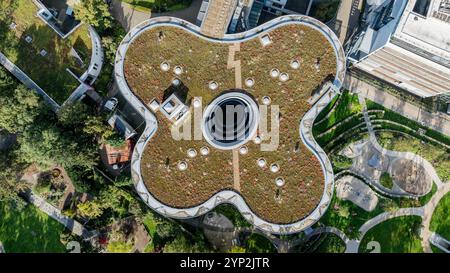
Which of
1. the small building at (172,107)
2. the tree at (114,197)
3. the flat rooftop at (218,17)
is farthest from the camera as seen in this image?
the tree at (114,197)

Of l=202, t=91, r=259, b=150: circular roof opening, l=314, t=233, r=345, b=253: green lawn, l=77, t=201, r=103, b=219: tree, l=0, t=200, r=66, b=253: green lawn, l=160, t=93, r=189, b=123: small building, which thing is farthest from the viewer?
l=0, t=200, r=66, b=253: green lawn

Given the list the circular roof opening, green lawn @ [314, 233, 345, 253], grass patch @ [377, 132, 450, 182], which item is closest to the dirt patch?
grass patch @ [377, 132, 450, 182]

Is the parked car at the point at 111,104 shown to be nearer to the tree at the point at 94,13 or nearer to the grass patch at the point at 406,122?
the tree at the point at 94,13

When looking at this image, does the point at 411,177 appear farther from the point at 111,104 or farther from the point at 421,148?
the point at 111,104

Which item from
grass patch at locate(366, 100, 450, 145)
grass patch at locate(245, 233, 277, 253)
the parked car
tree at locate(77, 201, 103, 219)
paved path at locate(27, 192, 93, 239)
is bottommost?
paved path at locate(27, 192, 93, 239)

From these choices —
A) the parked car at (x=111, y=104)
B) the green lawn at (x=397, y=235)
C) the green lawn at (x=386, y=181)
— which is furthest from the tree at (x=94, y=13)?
the green lawn at (x=397, y=235)

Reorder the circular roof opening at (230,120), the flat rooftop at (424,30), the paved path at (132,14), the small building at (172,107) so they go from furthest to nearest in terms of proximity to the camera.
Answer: the paved path at (132,14), the circular roof opening at (230,120), the small building at (172,107), the flat rooftop at (424,30)

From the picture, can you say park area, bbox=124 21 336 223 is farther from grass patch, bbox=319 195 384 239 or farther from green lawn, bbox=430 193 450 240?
green lawn, bbox=430 193 450 240

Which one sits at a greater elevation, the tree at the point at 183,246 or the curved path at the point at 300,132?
the curved path at the point at 300,132
